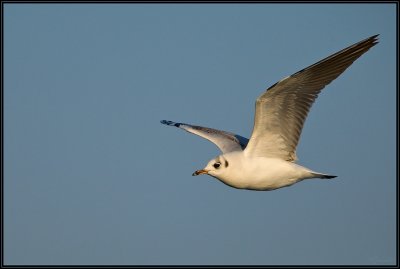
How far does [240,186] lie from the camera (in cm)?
1510

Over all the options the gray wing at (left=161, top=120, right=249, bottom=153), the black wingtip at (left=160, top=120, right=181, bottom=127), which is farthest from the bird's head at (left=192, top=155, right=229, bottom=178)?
the black wingtip at (left=160, top=120, right=181, bottom=127)

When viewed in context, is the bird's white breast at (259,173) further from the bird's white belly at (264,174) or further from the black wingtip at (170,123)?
the black wingtip at (170,123)

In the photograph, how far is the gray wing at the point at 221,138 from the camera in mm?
16750

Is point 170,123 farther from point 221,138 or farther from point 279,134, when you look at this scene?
point 279,134

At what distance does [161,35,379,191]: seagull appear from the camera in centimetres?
1441

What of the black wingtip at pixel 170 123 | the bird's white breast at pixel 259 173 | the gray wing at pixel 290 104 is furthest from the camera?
the black wingtip at pixel 170 123

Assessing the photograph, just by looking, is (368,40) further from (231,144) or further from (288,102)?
(231,144)

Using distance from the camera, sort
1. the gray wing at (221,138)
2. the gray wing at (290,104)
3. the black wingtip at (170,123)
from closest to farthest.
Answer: the gray wing at (290,104)
the gray wing at (221,138)
the black wingtip at (170,123)

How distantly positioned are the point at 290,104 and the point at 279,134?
0.66m

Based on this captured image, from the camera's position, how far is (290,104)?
14.8 meters

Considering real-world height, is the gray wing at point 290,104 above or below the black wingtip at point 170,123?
below

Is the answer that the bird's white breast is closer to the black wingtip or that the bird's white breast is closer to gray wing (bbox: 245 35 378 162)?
gray wing (bbox: 245 35 378 162)

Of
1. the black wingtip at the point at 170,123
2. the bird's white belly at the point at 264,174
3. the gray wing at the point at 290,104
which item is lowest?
the bird's white belly at the point at 264,174

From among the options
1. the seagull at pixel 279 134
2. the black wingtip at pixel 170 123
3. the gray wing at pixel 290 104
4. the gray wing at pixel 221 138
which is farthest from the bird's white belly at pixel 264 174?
the black wingtip at pixel 170 123
